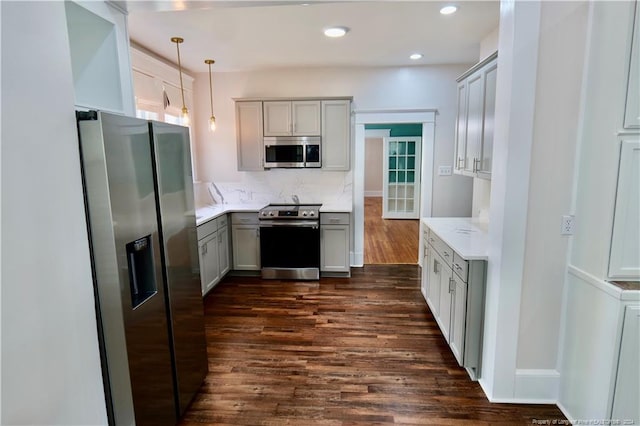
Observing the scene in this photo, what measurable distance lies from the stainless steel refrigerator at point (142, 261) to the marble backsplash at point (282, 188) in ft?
8.78

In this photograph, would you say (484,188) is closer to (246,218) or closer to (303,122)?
(303,122)

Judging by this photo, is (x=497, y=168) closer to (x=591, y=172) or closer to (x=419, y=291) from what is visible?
(x=591, y=172)

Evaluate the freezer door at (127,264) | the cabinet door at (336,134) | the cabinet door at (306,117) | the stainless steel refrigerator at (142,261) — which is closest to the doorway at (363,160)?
the cabinet door at (336,134)

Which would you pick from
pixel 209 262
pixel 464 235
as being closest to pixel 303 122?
pixel 209 262

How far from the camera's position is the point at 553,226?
2004mm

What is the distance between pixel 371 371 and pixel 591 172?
1888mm

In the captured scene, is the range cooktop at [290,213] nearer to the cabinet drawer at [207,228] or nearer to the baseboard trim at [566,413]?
the cabinet drawer at [207,228]

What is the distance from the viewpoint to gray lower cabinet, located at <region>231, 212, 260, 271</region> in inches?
172

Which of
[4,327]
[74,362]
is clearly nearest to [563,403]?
[74,362]

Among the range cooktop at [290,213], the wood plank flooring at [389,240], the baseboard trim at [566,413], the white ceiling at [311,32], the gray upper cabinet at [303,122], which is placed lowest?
the baseboard trim at [566,413]

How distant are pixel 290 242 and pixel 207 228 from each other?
103 cm

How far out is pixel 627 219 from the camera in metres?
1.77

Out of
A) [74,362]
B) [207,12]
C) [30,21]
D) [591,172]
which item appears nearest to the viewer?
[30,21]

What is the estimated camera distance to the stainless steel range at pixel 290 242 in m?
4.20
